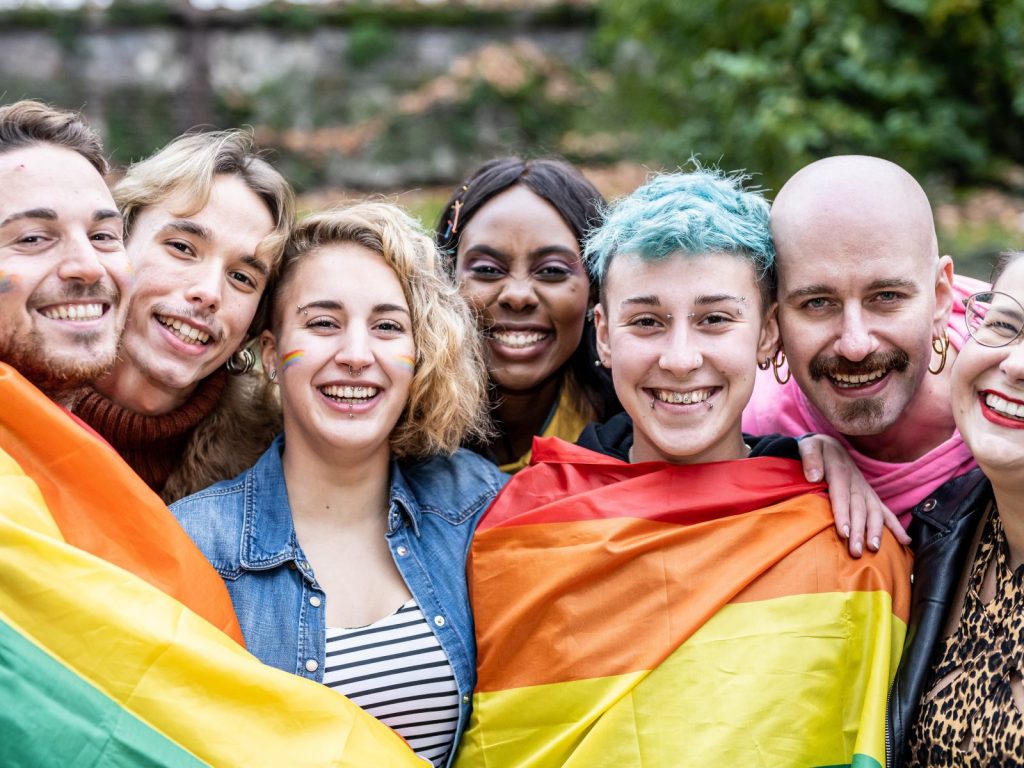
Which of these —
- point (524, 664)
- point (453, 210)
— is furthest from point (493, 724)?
point (453, 210)

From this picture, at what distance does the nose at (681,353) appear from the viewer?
2.80 metres

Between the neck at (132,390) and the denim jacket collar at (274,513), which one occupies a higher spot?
the neck at (132,390)

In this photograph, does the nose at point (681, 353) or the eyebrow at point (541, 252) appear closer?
the nose at point (681, 353)

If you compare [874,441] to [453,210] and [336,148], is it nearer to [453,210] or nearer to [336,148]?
[453,210]

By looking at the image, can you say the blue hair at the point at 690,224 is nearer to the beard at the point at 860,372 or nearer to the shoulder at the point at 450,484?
the beard at the point at 860,372

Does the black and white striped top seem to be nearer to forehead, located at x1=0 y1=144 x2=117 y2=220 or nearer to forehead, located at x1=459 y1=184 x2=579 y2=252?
forehead, located at x1=0 y1=144 x2=117 y2=220

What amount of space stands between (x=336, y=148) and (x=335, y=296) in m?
9.19

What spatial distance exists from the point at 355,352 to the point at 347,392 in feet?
0.40

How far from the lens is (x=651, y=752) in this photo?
2.61m

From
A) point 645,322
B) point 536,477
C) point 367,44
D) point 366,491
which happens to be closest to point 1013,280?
point 645,322

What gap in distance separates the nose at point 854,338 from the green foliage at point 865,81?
4.72m

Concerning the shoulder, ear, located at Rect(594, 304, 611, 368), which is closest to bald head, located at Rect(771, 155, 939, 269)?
ear, located at Rect(594, 304, 611, 368)

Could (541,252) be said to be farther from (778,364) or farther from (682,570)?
(682,570)

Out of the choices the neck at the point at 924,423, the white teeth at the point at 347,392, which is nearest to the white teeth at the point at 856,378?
the neck at the point at 924,423
